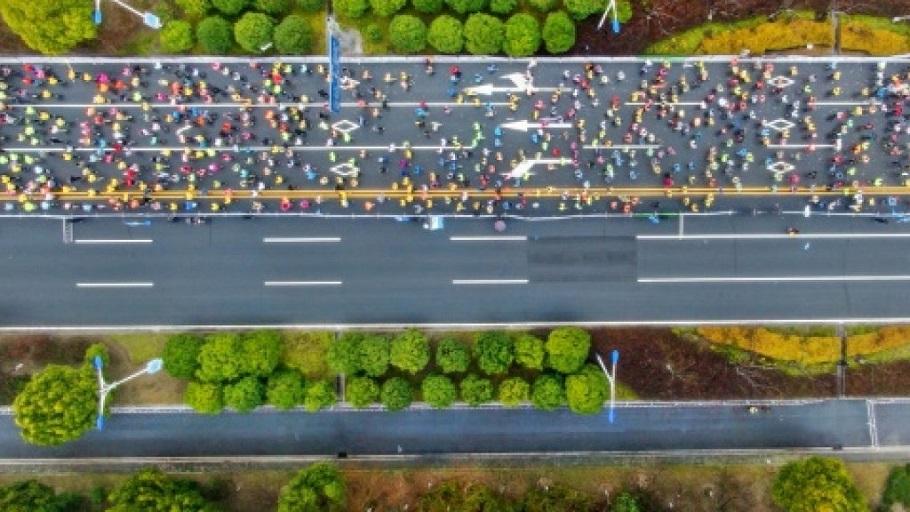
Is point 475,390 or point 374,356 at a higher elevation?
point 374,356

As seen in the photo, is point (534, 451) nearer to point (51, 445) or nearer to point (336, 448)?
point (336, 448)

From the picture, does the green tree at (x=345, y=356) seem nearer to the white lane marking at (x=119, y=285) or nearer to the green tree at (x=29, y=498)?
the white lane marking at (x=119, y=285)

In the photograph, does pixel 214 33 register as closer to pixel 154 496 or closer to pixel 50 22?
pixel 50 22

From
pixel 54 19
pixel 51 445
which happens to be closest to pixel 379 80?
pixel 54 19

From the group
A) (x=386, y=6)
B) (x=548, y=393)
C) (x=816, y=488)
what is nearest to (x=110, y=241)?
(x=386, y=6)

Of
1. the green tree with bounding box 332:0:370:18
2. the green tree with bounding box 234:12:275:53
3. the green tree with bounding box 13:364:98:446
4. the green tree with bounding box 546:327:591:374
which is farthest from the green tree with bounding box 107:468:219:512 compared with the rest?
the green tree with bounding box 332:0:370:18

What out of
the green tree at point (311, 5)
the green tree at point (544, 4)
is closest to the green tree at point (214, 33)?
the green tree at point (311, 5)
